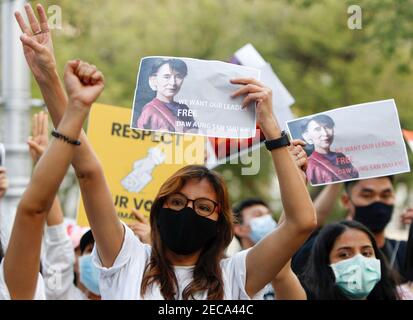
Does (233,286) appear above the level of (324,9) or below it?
below

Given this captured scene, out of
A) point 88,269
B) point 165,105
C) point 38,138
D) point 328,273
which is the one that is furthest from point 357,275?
point 38,138

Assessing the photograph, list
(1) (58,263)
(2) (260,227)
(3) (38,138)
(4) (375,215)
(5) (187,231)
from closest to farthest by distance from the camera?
(5) (187,231) → (3) (38,138) → (1) (58,263) → (4) (375,215) → (2) (260,227)

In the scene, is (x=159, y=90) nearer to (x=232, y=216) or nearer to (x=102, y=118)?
(x=232, y=216)

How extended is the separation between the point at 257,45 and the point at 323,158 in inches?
389

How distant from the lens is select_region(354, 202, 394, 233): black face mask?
19.1ft

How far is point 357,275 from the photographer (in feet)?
15.0

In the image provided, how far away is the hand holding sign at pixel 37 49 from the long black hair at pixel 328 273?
6.53 feet

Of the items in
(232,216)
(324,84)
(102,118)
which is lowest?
(232,216)

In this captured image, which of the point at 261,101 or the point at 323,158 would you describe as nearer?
the point at 261,101

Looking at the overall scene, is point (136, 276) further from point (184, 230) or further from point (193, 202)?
point (193, 202)

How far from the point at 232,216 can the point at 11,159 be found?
449 centimetres

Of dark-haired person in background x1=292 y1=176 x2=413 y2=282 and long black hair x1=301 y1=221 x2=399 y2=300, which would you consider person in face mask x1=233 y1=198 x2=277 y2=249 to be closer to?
dark-haired person in background x1=292 y1=176 x2=413 y2=282

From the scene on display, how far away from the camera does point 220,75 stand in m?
3.87

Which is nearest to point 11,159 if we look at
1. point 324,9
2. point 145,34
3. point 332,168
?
point 332,168
